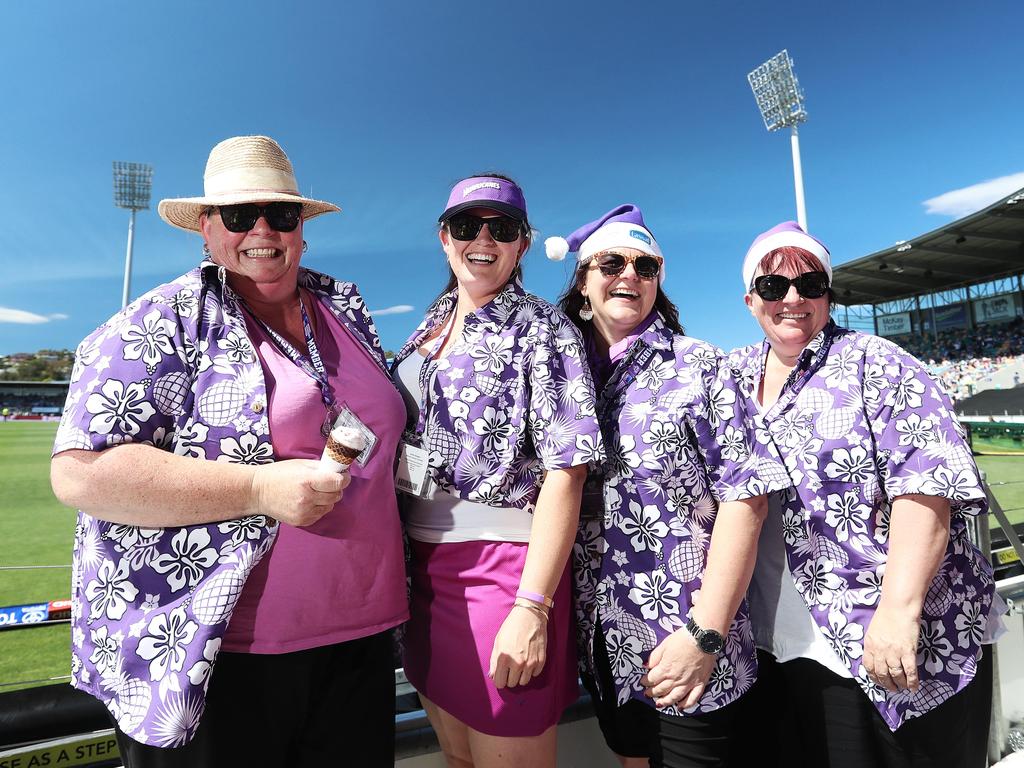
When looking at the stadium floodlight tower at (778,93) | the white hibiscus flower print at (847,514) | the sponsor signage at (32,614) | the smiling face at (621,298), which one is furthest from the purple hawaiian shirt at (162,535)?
the stadium floodlight tower at (778,93)

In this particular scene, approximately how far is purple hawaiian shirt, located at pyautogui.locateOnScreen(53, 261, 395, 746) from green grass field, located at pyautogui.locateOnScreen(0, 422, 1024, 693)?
1989 mm

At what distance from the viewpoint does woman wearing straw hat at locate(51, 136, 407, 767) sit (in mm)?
1275

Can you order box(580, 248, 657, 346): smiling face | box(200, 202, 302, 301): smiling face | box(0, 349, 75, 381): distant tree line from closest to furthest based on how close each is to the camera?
box(200, 202, 302, 301): smiling face, box(580, 248, 657, 346): smiling face, box(0, 349, 75, 381): distant tree line

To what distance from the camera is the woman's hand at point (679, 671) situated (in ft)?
5.26

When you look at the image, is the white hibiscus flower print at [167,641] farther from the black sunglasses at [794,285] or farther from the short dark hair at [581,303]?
the black sunglasses at [794,285]

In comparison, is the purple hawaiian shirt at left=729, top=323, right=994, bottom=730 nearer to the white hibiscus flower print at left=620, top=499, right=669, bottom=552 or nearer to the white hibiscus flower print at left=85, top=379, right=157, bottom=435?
the white hibiscus flower print at left=620, top=499, right=669, bottom=552

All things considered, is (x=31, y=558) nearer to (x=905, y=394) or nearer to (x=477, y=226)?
(x=477, y=226)

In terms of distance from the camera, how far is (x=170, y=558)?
132 cm

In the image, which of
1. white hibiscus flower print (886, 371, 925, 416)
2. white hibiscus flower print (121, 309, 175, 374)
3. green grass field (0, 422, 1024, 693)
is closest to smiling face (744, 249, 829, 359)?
white hibiscus flower print (886, 371, 925, 416)

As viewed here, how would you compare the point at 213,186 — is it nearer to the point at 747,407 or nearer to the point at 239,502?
the point at 239,502

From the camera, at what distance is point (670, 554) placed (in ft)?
5.52

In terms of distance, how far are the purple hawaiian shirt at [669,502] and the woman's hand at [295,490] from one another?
0.80 m

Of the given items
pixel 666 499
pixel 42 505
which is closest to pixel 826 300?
pixel 666 499

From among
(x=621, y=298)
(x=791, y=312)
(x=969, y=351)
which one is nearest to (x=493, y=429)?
(x=621, y=298)
